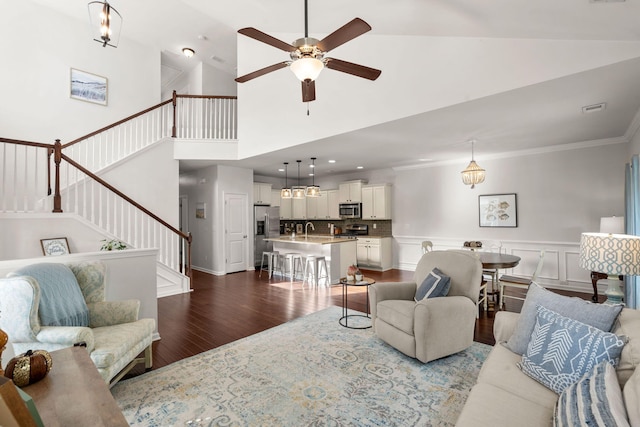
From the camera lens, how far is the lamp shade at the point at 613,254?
6.48 feet

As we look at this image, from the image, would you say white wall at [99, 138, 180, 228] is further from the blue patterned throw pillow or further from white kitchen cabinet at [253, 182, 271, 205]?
the blue patterned throw pillow

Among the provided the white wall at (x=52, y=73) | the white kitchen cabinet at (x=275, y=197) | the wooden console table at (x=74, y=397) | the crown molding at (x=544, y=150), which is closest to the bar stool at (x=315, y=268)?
the white kitchen cabinet at (x=275, y=197)

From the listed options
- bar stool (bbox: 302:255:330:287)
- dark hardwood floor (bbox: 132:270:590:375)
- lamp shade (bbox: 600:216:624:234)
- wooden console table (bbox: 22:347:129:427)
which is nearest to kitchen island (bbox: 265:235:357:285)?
bar stool (bbox: 302:255:330:287)

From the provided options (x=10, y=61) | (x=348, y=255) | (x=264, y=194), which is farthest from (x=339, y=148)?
(x=10, y=61)

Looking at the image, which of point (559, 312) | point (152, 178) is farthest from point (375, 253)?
point (559, 312)

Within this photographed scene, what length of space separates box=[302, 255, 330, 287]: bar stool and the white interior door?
2048 mm

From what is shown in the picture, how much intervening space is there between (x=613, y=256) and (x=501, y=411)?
4.62 feet

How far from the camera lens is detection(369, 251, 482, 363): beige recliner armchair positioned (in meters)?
2.70

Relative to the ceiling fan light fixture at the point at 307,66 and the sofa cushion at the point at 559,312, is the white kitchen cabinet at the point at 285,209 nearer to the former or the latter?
the ceiling fan light fixture at the point at 307,66

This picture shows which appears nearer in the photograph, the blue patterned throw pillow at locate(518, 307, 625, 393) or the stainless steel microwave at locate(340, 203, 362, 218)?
the blue patterned throw pillow at locate(518, 307, 625, 393)

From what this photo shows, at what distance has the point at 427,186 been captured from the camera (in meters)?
7.39

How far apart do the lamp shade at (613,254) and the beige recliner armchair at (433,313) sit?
3.38ft

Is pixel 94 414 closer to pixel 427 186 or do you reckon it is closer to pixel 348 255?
pixel 348 255

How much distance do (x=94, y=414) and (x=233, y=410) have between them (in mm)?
1246
